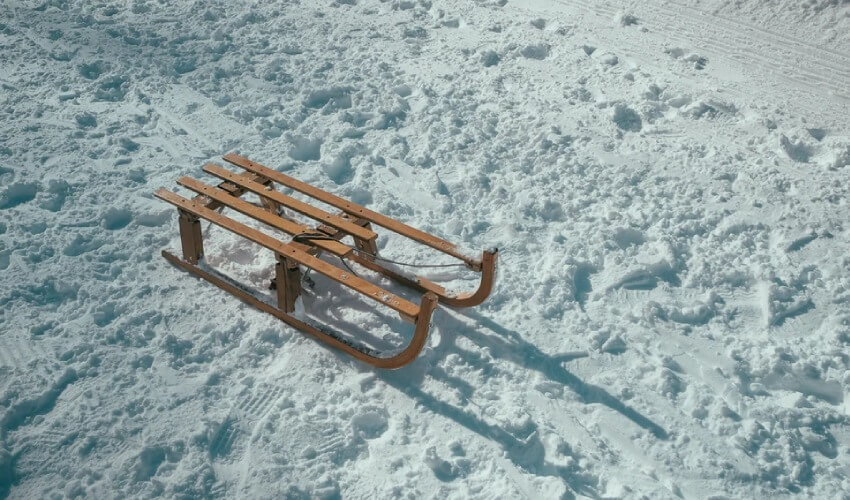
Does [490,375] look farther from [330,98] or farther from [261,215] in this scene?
[330,98]

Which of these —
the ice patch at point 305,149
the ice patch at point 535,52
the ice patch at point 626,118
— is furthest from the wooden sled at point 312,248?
the ice patch at point 535,52

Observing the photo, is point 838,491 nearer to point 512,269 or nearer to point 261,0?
point 512,269

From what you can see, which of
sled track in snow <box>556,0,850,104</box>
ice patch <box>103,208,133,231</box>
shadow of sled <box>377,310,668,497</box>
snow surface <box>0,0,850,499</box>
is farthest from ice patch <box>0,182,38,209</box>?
sled track in snow <box>556,0,850,104</box>

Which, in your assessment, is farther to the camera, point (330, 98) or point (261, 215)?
point (330, 98)

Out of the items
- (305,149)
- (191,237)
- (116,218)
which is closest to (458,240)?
(305,149)

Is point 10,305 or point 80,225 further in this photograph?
point 80,225

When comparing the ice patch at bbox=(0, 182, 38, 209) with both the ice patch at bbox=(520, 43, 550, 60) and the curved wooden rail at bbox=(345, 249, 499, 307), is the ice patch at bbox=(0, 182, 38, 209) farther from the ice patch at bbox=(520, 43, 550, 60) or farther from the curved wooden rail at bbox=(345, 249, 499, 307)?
the ice patch at bbox=(520, 43, 550, 60)

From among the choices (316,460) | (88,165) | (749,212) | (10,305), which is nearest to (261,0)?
(88,165)
